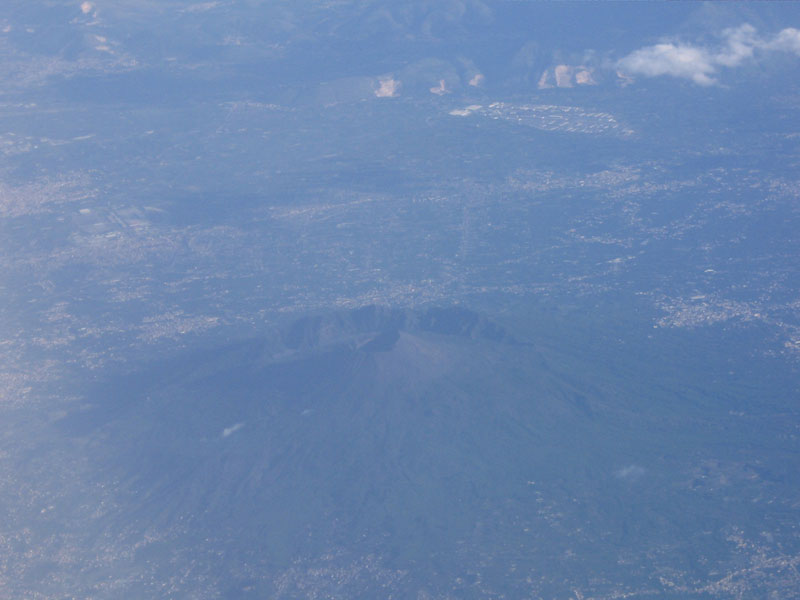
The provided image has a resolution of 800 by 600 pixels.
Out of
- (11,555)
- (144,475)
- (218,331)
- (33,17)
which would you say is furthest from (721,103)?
(33,17)

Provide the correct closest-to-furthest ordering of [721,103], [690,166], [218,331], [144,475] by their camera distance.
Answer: [144,475], [218,331], [690,166], [721,103]

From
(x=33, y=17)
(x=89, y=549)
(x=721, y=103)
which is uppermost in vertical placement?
(x=33, y=17)

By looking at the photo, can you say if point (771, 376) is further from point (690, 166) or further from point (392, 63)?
point (392, 63)

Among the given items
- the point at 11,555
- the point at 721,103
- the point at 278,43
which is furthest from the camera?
the point at 278,43

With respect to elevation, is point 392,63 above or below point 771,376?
above

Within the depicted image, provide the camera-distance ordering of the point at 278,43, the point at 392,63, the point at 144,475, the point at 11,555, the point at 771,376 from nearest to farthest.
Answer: the point at 11,555
the point at 144,475
the point at 771,376
the point at 392,63
the point at 278,43

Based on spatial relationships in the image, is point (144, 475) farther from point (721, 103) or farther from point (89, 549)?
point (721, 103)

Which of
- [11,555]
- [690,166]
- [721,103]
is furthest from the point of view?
[721,103]

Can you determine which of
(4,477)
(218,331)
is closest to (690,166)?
(218,331)

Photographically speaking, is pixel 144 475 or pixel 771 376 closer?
pixel 144 475
